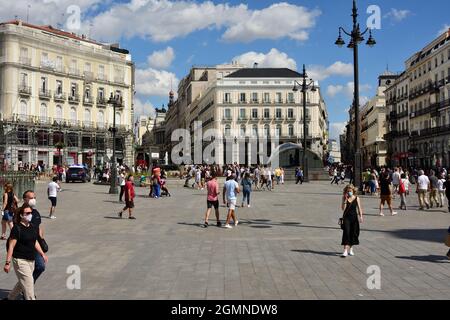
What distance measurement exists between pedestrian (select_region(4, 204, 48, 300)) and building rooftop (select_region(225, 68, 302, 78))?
82.9m

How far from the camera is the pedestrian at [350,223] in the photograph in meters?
9.42

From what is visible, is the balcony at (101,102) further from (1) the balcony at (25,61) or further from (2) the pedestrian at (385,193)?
(2) the pedestrian at (385,193)

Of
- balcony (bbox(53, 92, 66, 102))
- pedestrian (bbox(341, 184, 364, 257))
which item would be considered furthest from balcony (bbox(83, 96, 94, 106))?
pedestrian (bbox(341, 184, 364, 257))

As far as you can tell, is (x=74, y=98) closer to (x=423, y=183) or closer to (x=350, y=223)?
(x=423, y=183)

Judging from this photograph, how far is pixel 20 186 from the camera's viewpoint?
21.9 m

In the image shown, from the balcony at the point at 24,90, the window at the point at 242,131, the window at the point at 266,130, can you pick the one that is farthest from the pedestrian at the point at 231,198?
the window at the point at 242,131

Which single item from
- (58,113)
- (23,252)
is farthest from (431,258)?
(58,113)

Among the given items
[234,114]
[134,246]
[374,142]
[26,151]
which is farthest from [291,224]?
[374,142]

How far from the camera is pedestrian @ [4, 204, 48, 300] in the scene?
5.93 metres

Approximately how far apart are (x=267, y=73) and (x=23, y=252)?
84.7 meters

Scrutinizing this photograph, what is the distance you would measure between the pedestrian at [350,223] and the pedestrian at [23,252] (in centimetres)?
561

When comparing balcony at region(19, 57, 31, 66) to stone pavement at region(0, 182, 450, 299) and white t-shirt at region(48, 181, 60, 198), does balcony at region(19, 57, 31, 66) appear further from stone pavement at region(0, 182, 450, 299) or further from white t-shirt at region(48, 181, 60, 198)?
stone pavement at region(0, 182, 450, 299)
